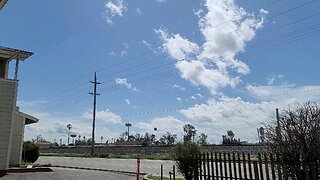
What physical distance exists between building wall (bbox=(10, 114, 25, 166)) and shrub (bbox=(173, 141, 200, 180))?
14091mm

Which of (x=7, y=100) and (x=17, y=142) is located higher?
(x=7, y=100)

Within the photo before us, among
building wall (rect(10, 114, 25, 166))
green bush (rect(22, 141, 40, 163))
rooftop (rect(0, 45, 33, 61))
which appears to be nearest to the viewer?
rooftop (rect(0, 45, 33, 61))

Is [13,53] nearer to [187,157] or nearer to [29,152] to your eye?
[29,152]

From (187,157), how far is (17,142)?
1517 centimetres

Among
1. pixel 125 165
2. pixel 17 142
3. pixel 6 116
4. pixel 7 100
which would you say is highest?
pixel 7 100

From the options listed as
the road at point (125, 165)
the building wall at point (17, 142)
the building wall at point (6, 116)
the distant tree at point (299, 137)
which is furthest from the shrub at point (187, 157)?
the building wall at point (17, 142)

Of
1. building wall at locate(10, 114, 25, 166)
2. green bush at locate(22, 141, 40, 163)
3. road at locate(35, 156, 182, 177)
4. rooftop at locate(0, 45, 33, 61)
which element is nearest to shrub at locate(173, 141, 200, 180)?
road at locate(35, 156, 182, 177)

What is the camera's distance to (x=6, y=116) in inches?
736

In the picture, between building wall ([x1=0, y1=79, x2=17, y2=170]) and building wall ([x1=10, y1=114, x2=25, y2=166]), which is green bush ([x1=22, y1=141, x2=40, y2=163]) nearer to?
building wall ([x1=10, y1=114, x2=25, y2=166])

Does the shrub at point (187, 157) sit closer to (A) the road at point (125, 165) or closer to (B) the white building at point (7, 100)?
(A) the road at point (125, 165)

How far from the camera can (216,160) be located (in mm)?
11617

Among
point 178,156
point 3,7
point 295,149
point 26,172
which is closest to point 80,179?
point 26,172

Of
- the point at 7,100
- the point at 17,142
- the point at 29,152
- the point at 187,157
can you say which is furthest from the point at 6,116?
the point at 29,152

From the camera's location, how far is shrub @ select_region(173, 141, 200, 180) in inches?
538
